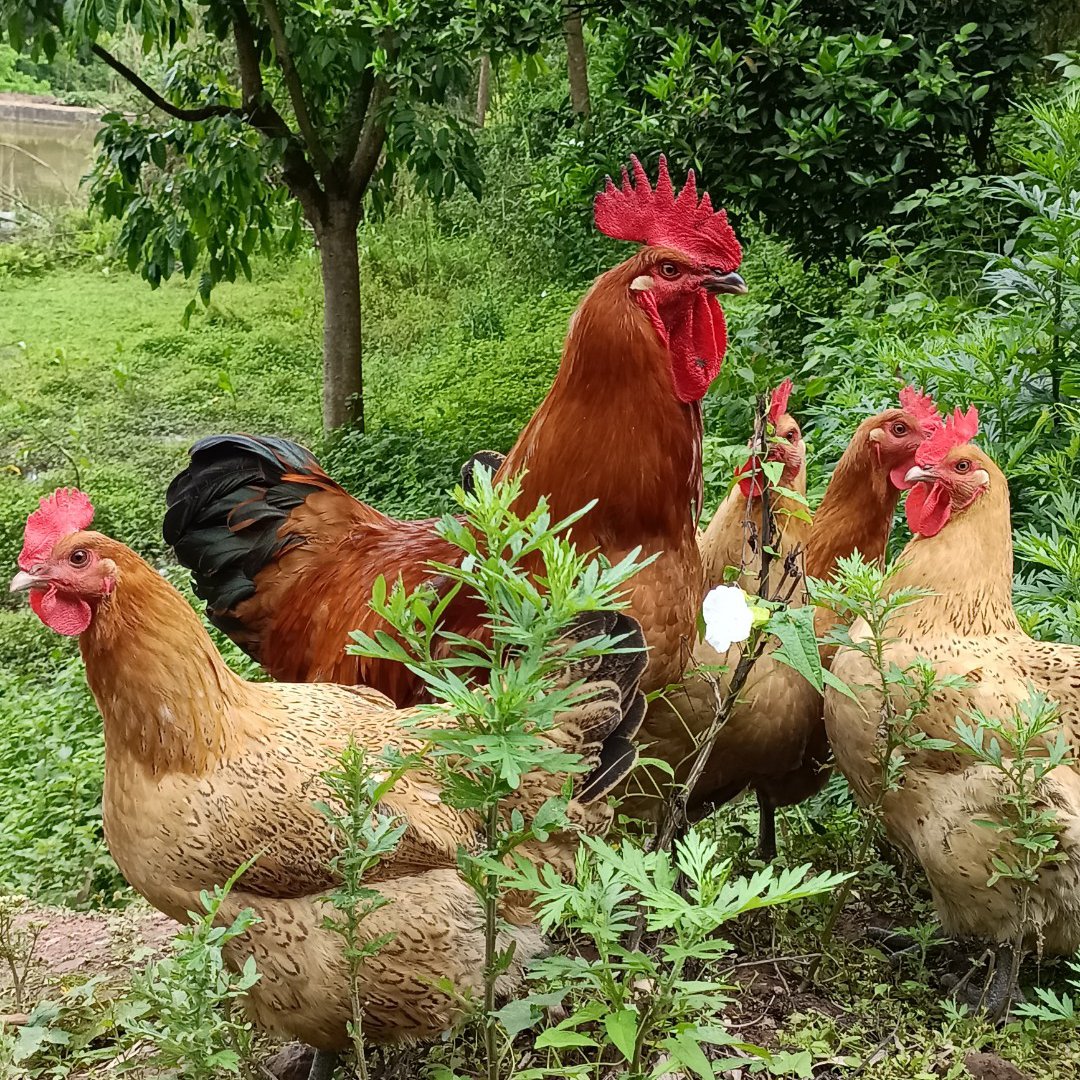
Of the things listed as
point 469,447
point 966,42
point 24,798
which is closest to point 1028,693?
point 24,798

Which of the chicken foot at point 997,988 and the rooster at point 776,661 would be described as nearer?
the chicken foot at point 997,988

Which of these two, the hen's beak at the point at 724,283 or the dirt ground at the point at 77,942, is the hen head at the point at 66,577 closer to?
the dirt ground at the point at 77,942

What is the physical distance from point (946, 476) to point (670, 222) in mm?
948

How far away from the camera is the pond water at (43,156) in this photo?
18000 millimetres

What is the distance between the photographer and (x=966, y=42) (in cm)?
562

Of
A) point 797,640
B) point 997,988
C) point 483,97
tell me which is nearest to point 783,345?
point 997,988

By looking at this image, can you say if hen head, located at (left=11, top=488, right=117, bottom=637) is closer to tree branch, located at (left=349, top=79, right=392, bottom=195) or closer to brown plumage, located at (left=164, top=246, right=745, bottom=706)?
brown plumage, located at (left=164, top=246, right=745, bottom=706)

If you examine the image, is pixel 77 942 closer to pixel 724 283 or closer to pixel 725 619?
pixel 725 619

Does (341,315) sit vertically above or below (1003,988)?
above

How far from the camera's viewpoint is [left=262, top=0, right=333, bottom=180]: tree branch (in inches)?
229

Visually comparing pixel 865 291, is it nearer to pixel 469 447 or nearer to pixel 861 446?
pixel 861 446

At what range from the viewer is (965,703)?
8.00 ft

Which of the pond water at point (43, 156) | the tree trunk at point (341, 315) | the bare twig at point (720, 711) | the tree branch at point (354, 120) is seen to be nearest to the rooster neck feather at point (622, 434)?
the bare twig at point (720, 711)

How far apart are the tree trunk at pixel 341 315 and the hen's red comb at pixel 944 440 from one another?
5.04 metres
